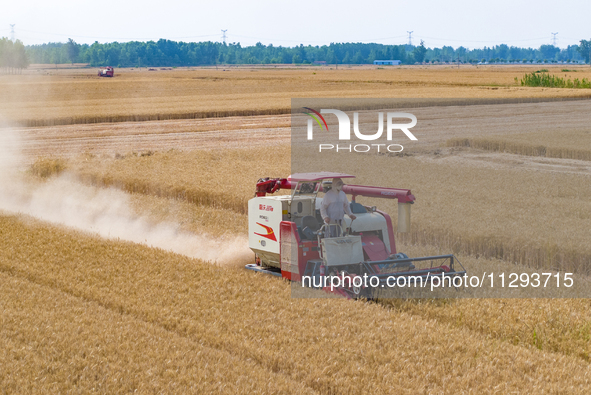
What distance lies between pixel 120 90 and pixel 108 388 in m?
67.2

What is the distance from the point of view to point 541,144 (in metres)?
27.5

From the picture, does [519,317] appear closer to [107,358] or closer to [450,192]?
[107,358]

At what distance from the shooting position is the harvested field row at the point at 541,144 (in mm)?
26438

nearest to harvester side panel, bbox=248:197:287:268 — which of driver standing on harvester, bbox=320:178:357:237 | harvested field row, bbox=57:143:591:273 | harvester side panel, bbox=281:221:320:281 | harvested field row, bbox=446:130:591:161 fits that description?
harvester side panel, bbox=281:221:320:281

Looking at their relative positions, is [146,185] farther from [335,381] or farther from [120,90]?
[120,90]

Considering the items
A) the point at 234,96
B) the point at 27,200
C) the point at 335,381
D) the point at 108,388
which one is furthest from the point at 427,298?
the point at 234,96

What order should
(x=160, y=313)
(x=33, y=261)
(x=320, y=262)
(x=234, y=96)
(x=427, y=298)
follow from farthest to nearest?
(x=234, y=96)
(x=33, y=261)
(x=320, y=262)
(x=427, y=298)
(x=160, y=313)

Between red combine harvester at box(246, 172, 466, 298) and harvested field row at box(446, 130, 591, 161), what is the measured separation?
17.0 m

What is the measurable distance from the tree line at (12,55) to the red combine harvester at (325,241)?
64.8ft

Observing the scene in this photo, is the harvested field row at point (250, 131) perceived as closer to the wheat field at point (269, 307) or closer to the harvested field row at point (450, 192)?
the harvested field row at point (450, 192)

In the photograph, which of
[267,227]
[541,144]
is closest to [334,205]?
[267,227]

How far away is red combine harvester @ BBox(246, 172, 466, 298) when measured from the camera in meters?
10.4

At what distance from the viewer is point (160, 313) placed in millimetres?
9180

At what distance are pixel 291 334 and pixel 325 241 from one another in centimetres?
225
